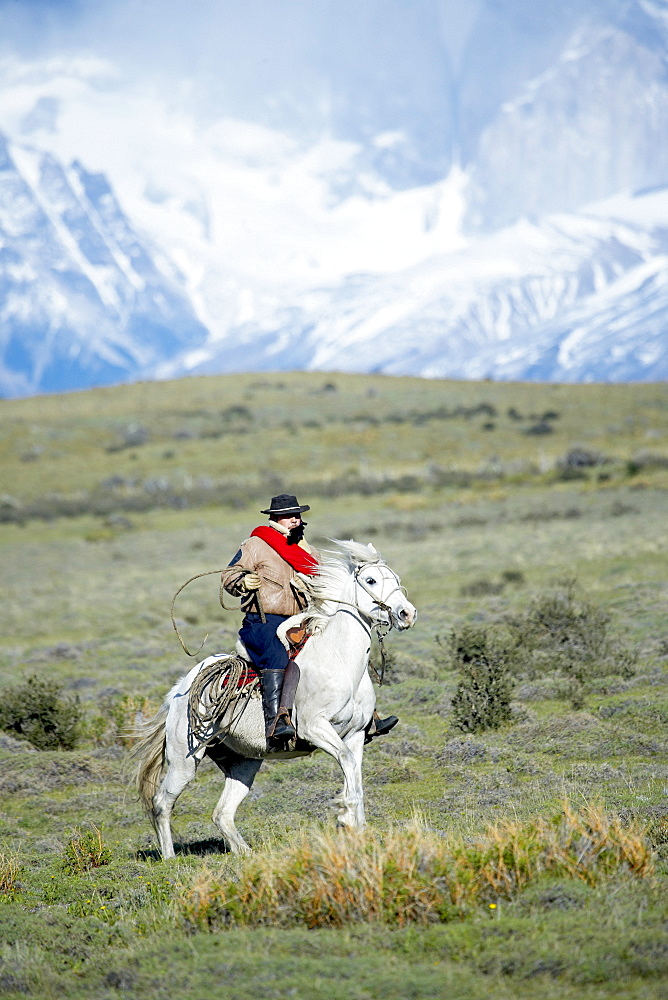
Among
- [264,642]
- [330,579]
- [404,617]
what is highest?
[330,579]

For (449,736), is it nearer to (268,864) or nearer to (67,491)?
(268,864)

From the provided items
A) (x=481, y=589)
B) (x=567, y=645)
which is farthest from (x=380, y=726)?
(x=481, y=589)

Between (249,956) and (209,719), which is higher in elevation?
(209,719)

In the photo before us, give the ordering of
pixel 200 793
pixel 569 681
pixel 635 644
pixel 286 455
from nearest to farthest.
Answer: pixel 200 793 < pixel 569 681 < pixel 635 644 < pixel 286 455

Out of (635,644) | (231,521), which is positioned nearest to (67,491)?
(231,521)

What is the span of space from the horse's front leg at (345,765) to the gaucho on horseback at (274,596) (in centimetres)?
27

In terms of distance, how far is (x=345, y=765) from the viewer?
789 cm

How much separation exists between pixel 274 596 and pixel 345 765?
146cm

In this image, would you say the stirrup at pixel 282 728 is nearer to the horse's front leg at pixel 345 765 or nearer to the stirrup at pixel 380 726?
the horse's front leg at pixel 345 765

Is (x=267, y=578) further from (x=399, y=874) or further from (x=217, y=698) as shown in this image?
(x=399, y=874)

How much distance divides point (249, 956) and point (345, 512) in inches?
1595

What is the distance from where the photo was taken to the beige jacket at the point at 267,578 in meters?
8.52

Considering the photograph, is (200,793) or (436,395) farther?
(436,395)

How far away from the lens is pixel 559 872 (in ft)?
22.4
